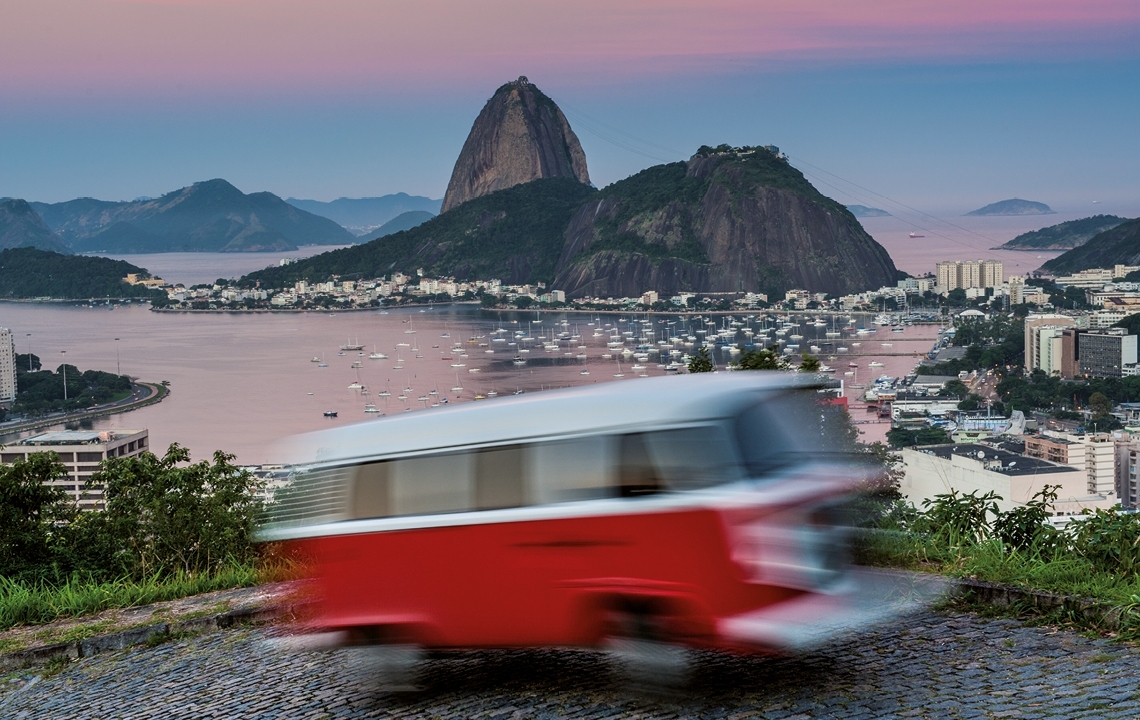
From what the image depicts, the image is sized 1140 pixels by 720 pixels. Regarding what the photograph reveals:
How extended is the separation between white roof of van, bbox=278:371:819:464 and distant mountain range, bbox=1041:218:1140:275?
92.9 meters

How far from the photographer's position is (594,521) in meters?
2.83

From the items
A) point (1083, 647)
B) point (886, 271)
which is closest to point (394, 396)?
point (1083, 647)

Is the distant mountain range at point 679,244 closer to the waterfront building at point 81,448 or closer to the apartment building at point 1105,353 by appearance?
the apartment building at point 1105,353

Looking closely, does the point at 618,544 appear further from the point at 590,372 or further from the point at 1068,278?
the point at 1068,278

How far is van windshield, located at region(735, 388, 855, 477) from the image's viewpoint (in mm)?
2771

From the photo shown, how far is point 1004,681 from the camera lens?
118 inches

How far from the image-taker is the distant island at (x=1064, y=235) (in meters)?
117

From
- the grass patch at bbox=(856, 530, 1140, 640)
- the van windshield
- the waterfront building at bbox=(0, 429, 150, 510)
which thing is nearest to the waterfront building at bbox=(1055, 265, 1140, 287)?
Answer: the waterfront building at bbox=(0, 429, 150, 510)

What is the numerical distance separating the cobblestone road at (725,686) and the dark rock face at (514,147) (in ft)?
420

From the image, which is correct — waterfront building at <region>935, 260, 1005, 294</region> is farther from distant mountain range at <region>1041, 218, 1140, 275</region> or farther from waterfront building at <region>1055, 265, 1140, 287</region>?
distant mountain range at <region>1041, 218, 1140, 275</region>

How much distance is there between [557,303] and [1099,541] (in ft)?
276

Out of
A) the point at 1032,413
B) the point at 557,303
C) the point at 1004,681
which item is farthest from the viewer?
the point at 557,303

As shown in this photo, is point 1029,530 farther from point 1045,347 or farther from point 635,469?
point 1045,347

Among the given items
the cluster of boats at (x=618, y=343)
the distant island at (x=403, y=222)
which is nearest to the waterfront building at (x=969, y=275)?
the cluster of boats at (x=618, y=343)
